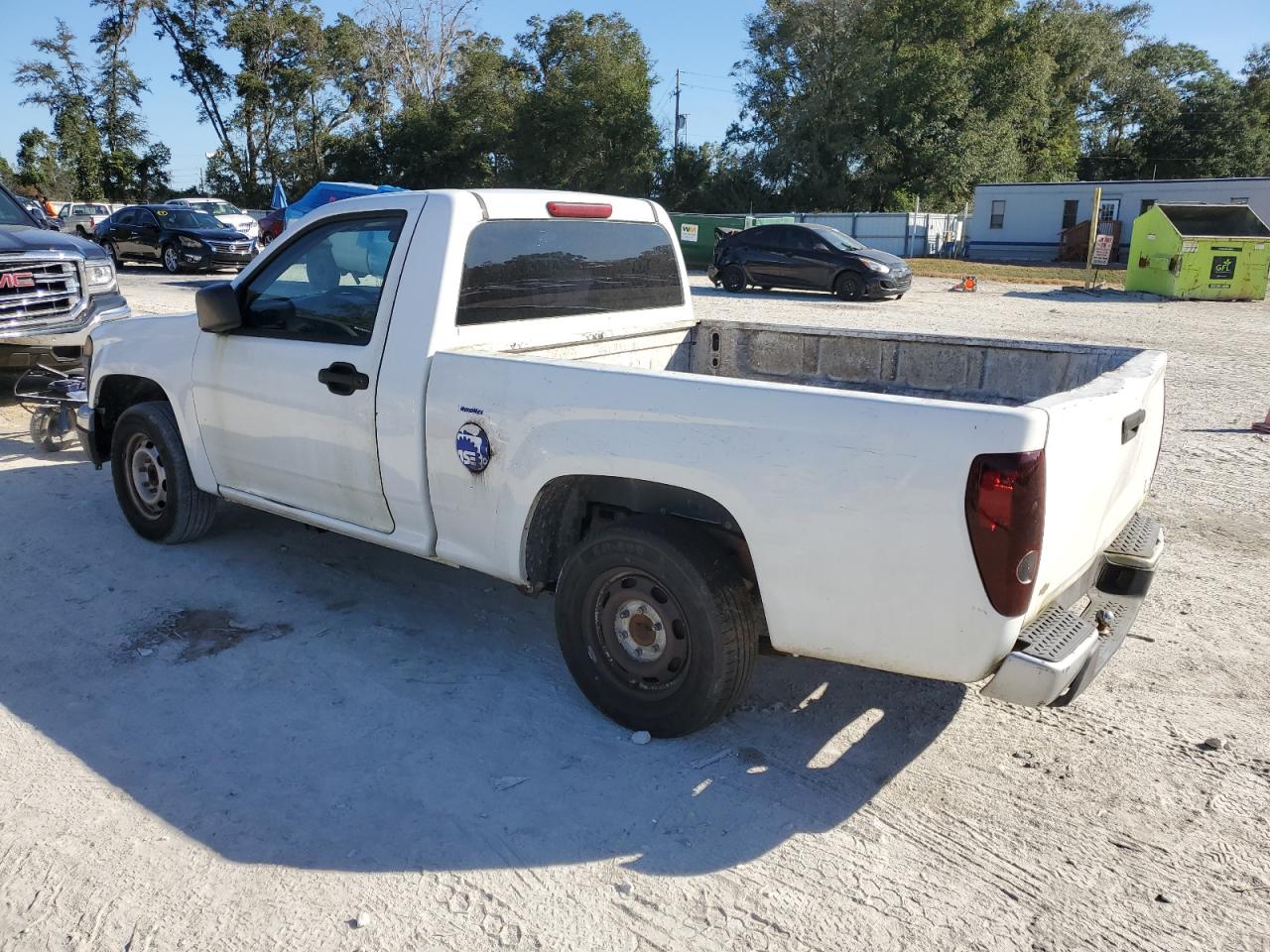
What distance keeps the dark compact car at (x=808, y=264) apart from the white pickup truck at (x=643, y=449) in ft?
53.4

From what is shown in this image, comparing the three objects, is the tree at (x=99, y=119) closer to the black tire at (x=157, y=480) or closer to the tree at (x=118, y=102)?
A: the tree at (x=118, y=102)

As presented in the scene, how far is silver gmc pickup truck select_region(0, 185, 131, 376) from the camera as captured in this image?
8117 mm

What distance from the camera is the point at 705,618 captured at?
3270 millimetres

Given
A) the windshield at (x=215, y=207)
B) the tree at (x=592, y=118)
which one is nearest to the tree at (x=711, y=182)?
the tree at (x=592, y=118)

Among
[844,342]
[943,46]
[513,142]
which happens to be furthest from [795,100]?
[844,342]

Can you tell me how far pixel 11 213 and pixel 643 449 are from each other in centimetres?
901

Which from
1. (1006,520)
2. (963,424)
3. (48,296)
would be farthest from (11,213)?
(1006,520)

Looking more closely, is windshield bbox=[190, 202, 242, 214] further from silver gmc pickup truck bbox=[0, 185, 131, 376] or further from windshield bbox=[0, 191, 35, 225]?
silver gmc pickup truck bbox=[0, 185, 131, 376]

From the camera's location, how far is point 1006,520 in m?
2.69

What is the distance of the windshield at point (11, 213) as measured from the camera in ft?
30.6

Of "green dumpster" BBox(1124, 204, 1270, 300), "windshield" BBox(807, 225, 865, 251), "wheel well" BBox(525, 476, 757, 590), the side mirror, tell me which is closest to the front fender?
the side mirror

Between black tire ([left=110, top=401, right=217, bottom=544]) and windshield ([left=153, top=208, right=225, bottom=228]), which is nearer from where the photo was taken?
black tire ([left=110, top=401, right=217, bottom=544])

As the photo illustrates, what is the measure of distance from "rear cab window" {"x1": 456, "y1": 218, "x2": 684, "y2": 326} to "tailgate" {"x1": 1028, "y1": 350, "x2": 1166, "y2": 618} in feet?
7.35

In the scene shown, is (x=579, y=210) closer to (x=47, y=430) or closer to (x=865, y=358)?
(x=865, y=358)
